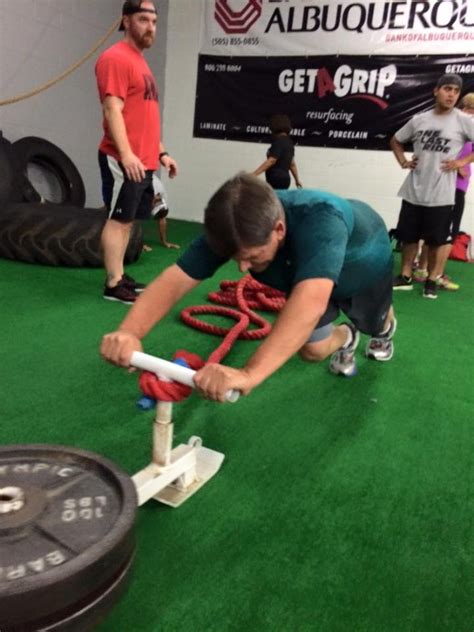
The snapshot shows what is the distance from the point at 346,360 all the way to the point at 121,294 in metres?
1.36

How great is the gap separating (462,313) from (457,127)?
1.24 m

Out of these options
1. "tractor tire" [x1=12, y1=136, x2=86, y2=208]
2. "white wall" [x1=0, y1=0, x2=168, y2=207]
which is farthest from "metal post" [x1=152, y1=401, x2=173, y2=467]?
"white wall" [x1=0, y1=0, x2=168, y2=207]

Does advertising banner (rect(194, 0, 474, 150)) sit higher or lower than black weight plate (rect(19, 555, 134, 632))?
higher

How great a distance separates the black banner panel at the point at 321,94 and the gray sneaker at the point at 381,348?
12.5ft

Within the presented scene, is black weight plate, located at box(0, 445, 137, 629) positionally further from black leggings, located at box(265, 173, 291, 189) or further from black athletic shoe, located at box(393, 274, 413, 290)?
black leggings, located at box(265, 173, 291, 189)

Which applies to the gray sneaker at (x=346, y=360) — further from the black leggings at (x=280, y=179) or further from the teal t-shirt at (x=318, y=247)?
the black leggings at (x=280, y=179)

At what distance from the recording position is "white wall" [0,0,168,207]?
4.77 meters

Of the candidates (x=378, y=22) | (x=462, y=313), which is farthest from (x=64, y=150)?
(x=462, y=313)

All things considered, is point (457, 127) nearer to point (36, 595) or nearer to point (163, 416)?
point (163, 416)

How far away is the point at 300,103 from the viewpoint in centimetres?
600

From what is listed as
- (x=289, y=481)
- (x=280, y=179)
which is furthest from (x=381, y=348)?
(x=280, y=179)

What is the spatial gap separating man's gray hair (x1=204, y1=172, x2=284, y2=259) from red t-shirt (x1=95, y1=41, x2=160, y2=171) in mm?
1871

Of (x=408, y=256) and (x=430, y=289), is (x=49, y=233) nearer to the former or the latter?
(x=408, y=256)

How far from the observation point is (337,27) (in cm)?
567
